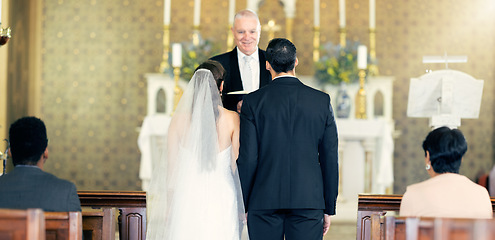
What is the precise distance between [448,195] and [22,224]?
1.72 meters

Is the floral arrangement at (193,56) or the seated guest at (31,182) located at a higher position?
the floral arrangement at (193,56)

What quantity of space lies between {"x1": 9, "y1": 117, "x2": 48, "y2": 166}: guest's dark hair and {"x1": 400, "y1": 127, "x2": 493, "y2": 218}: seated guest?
1624 millimetres

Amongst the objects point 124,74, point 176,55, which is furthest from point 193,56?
point 124,74

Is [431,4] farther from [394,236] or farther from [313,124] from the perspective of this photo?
[394,236]

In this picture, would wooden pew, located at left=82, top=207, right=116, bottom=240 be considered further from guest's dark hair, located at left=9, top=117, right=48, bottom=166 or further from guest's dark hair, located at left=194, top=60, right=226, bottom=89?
guest's dark hair, located at left=194, top=60, right=226, bottom=89

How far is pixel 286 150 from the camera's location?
3.35 metres

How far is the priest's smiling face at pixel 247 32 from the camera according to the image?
4.32m

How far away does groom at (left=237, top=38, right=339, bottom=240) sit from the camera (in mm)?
3340

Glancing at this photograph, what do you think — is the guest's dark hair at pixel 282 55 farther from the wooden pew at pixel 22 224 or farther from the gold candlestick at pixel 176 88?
the gold candlestick at pixel 176 88

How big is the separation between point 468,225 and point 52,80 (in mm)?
7467

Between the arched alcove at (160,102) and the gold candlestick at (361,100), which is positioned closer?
the gold candlestick at (361,100)

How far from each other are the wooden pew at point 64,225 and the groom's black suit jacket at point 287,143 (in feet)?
3.53

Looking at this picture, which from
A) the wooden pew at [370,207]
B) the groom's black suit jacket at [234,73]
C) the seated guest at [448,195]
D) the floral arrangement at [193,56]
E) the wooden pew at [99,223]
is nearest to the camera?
the seated guest at [448,195]

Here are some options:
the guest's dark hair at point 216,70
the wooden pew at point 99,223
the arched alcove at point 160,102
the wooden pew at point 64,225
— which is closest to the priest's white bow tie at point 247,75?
the guest's dark hair at point 216,70
